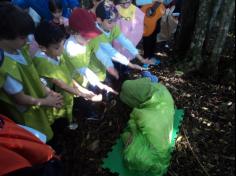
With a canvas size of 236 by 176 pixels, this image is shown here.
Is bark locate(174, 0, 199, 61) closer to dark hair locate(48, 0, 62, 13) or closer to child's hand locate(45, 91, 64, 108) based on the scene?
dark hair locate(48, 0, 62, 13)

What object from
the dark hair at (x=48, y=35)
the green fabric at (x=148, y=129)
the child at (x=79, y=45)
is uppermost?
the dark hair at (x=48, y=35)

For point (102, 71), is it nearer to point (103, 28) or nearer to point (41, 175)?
point (103, 28)

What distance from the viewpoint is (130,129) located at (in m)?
3.77

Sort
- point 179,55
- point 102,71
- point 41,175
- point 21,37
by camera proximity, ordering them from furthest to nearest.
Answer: point 179,55, point 102,71, point 21,37, point 41,175

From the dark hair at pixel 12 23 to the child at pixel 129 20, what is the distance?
7.31ft

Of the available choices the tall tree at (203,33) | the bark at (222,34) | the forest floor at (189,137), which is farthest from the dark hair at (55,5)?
the bark at (222,34)

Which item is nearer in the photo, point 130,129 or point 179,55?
point 130,129

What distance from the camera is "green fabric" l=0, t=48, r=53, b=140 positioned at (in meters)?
2.51

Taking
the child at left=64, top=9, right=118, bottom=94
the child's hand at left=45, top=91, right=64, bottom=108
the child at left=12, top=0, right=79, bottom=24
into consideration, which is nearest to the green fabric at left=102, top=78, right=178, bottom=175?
the child at left=64, top=9, right=118, bottom=94

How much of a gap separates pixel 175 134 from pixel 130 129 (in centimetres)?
65

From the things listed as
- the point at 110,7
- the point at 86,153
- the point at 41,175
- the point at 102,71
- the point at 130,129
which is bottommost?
the point at 86,153

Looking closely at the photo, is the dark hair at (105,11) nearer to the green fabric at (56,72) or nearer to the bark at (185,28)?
the green fabric at (56,72)

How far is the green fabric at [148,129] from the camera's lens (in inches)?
135

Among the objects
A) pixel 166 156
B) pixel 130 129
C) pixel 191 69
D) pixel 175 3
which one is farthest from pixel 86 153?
pixel 175 3
